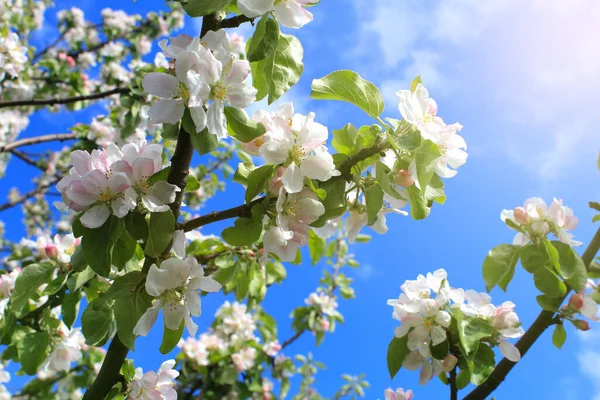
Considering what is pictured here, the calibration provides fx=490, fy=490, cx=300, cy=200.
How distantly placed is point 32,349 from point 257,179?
1.20 metres

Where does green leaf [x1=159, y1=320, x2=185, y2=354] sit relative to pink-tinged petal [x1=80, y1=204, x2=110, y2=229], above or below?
below

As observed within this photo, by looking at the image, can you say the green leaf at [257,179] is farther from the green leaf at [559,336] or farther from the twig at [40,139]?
the twig at [40,139]

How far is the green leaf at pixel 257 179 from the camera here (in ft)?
3.55

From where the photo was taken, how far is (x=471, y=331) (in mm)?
1298

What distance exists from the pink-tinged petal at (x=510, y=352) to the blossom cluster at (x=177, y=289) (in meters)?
0.84

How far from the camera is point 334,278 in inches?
189

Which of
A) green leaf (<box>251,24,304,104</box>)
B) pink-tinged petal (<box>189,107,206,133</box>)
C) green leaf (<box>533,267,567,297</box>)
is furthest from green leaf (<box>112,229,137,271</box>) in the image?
green leaf (<box>533,267,567,297</box>)

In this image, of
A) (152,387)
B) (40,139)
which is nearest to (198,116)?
(152,387)

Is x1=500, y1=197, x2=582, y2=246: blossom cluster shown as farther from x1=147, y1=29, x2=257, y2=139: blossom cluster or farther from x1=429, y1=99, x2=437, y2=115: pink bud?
x1=147, y1=29, x2=257, y2=139: blossom cluster

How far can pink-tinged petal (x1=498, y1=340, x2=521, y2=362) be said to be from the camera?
1357 millimetres

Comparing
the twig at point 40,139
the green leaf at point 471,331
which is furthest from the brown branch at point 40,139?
the green leaf at point 471,331

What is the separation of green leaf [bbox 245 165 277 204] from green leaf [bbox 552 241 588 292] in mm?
926

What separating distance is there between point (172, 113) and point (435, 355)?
36.6 inches

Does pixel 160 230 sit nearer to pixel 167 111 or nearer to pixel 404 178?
pixel 167 111
